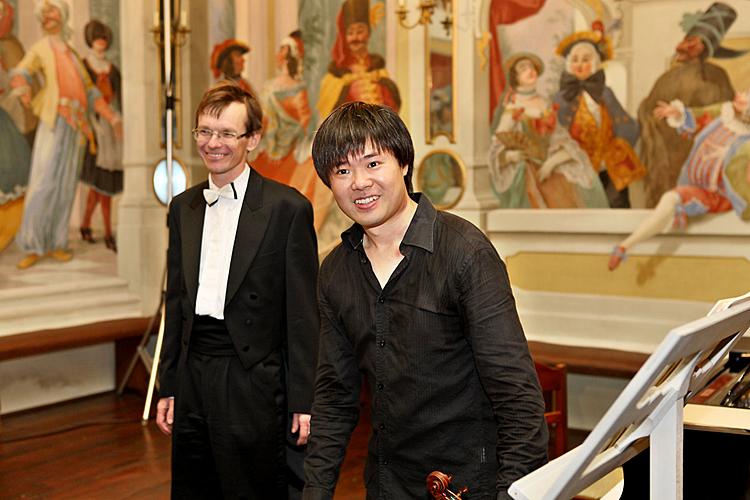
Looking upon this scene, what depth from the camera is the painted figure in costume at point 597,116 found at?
20.1 feet

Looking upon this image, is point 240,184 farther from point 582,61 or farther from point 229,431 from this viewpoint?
point 582,61

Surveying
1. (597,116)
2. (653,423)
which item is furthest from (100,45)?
(653,423)

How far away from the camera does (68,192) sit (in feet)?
24.5

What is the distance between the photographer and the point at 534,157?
21.4ft

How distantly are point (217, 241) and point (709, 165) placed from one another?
3.58 meters

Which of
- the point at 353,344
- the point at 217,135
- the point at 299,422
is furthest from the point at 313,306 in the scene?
the point at 353,344

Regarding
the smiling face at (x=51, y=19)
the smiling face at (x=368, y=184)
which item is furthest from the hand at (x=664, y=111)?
the smiling face at (x=51, y=19)

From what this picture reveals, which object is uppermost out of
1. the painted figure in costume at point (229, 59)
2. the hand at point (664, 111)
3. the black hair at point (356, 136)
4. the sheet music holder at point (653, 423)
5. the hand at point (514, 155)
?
the painted figure in costume at point (229, 59)

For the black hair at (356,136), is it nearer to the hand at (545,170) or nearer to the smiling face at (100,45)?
the hand at (545,170)

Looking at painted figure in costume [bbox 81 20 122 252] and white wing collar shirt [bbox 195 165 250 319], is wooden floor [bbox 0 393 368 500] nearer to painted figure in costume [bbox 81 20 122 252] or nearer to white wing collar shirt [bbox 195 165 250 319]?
painted figure in costume [bbox 81 20 122 252]

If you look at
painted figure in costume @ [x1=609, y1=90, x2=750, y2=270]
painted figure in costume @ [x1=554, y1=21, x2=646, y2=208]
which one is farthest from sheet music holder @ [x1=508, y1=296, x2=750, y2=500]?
painted figure in costume @ [x1=554, y1=21, x2=646, y2=208]

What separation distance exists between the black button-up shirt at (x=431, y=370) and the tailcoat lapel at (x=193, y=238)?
1245 mm

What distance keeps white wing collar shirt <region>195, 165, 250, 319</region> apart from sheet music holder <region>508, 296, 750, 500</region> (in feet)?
5.62

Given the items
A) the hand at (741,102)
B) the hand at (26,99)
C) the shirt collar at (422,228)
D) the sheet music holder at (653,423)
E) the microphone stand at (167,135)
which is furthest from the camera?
the hand at (26,99)
